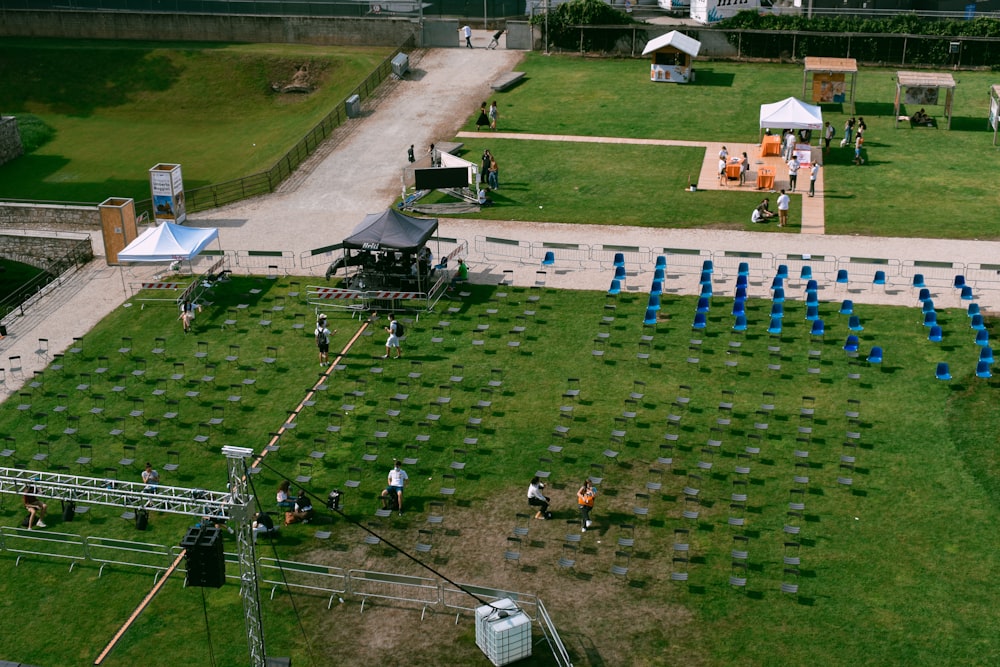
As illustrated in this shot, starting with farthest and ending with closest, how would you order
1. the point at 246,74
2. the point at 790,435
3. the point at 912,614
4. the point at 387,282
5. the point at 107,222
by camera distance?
1. the point at 246,74
2. the point at 107,222
3. the point at 387,282
4. the point at 790,435
5. the point at 912,614

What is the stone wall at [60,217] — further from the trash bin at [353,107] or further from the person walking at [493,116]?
the person walking at [493,116]

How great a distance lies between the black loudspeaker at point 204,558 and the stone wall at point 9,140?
1755 inches

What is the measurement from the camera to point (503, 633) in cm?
2566

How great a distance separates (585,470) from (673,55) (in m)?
40.1

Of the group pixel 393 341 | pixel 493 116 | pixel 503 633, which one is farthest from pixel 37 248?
pixel 503 633

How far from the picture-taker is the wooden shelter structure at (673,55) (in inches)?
2611

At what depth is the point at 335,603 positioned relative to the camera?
92.9ft

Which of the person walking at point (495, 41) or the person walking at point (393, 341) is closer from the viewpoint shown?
the person walking at point (393, 341)

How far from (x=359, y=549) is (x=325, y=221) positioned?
23.4m

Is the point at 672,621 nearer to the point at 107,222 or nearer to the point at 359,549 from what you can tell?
the point at 359,549

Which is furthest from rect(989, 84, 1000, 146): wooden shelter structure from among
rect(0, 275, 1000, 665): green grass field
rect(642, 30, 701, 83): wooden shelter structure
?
rect(0, 275, 1000, 665): green grass field

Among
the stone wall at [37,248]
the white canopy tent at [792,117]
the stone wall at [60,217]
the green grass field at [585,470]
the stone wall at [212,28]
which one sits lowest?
the green grass field at [585,470]

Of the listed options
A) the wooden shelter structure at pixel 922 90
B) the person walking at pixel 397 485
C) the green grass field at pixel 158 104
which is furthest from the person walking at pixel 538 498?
the wooden shelter structure at pixel 922 90

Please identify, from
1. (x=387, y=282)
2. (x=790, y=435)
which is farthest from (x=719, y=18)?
(x=790, y=435)
